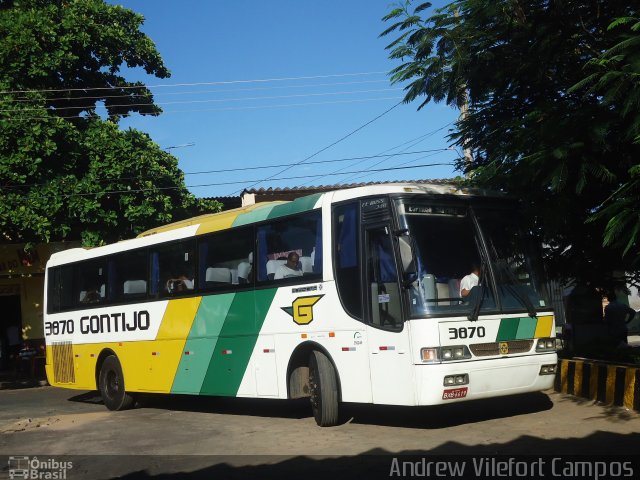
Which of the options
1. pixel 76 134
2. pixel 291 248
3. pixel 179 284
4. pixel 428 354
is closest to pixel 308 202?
pixel 291 248

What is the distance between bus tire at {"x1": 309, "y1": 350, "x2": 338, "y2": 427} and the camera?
30.0 ft

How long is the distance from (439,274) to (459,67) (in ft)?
11.5

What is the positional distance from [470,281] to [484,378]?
3.85ft

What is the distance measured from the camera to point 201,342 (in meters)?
11.5

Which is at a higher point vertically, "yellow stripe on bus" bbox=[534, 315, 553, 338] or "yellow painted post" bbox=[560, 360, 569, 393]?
"yellow stripe on bus" bbox=[534, 315, 553, 338]

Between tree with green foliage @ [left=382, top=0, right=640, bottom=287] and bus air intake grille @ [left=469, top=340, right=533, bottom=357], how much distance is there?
1.66m

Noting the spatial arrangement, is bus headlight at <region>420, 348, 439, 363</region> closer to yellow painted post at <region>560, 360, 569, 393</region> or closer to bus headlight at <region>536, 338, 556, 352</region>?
bus headlight at <region>536, 338, 556, 352</region>

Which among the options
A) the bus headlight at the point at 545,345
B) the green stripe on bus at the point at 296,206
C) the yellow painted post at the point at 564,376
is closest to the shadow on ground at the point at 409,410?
the yellow painted post at the point at 564,376

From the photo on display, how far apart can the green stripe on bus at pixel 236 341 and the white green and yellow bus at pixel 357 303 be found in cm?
2

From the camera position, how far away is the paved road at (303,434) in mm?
7414

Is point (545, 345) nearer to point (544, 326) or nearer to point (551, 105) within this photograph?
point (544, 326)

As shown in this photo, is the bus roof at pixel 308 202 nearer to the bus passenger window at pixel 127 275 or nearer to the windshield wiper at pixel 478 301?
the bus passenger window at pixel 127 275

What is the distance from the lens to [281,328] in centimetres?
999

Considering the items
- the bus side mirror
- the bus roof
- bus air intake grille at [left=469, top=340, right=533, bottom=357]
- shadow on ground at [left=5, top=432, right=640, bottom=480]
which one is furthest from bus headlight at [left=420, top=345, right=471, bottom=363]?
the bus roof
